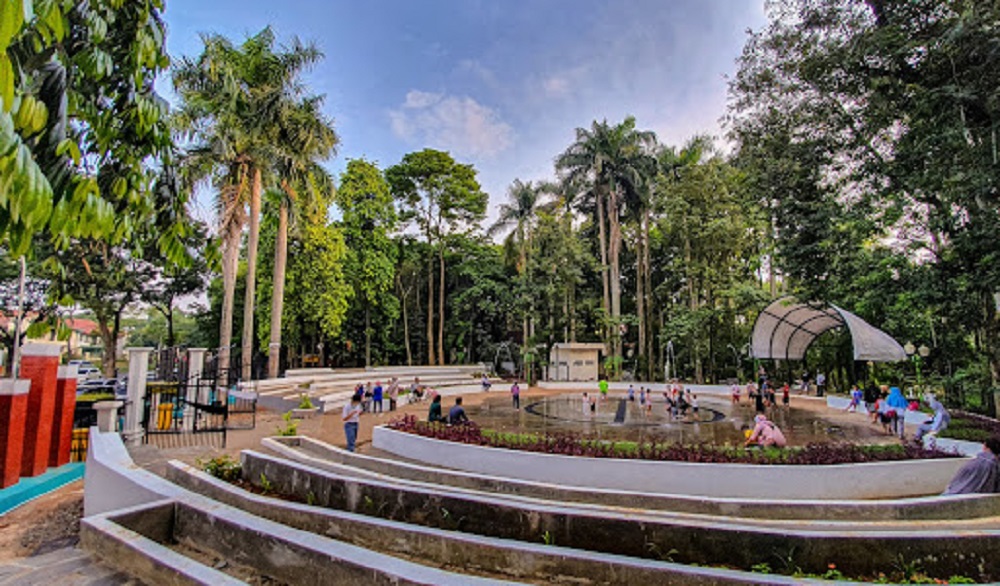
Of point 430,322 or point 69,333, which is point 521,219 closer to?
point 430,322

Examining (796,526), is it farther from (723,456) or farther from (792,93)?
(792,93)

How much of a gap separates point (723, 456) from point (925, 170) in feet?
31.6

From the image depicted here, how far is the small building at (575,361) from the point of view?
1325 inches

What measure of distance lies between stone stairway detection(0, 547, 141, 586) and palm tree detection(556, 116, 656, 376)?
3213 cm

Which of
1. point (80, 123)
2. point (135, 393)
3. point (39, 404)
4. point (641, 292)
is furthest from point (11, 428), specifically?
point (641, 292)

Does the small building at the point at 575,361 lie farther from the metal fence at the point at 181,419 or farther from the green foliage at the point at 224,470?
the green foliage at the point at 224,470

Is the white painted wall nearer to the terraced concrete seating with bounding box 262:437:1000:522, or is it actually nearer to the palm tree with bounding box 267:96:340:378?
the terraced concrete seating with bounding box 262:437:1000:522

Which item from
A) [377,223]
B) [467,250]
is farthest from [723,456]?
[467,250]

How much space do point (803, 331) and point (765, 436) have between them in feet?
59.7

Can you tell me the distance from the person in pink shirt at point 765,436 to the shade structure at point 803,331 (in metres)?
10.4

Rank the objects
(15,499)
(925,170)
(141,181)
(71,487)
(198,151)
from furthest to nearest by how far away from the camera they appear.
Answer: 1. (198,151)
2. (925,170)
3. (71,487)
4. (15,499)
5. (141,181)

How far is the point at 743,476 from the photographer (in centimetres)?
912

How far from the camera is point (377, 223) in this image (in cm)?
3378

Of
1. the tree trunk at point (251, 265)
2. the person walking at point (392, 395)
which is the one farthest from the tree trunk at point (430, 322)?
the person walking at point (392, 395)
